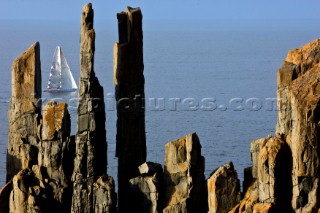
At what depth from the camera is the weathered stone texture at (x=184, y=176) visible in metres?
46.2

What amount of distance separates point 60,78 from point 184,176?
3731 cm

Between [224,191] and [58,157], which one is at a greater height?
[58,157]

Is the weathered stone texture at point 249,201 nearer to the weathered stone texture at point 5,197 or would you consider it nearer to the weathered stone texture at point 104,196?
the weathered stone texture at point 104,196

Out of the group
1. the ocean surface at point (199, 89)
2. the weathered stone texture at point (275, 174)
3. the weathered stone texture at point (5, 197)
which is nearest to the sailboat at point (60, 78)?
the ocean surface at point (199, 89)

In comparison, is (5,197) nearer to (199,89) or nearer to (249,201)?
(249,201)

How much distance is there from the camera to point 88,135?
4706cm

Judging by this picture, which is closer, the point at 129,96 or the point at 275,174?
the point at 275,174

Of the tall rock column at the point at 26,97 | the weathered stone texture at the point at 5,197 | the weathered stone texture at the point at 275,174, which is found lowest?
the weathered stone texture at the point at 5,197

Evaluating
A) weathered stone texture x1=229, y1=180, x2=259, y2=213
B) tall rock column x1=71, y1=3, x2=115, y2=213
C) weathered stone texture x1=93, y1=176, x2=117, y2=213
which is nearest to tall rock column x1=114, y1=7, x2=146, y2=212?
tall rock column x1=71, y1=3, x2=115, y2=213

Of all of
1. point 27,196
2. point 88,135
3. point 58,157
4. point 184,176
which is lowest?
point 27,196

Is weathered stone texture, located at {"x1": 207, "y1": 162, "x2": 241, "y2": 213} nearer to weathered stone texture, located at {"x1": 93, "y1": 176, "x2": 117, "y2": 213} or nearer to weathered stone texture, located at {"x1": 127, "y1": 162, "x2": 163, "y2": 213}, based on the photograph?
weathered stone texture, located at {"x1": 127, "y1": 162, "x2": 163, "y2": 213}

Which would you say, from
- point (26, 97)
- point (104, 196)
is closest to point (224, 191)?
point (104, 196)

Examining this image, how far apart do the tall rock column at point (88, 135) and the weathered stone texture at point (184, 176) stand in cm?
176

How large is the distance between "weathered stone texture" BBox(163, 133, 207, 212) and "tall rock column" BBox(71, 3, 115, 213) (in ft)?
5.76
